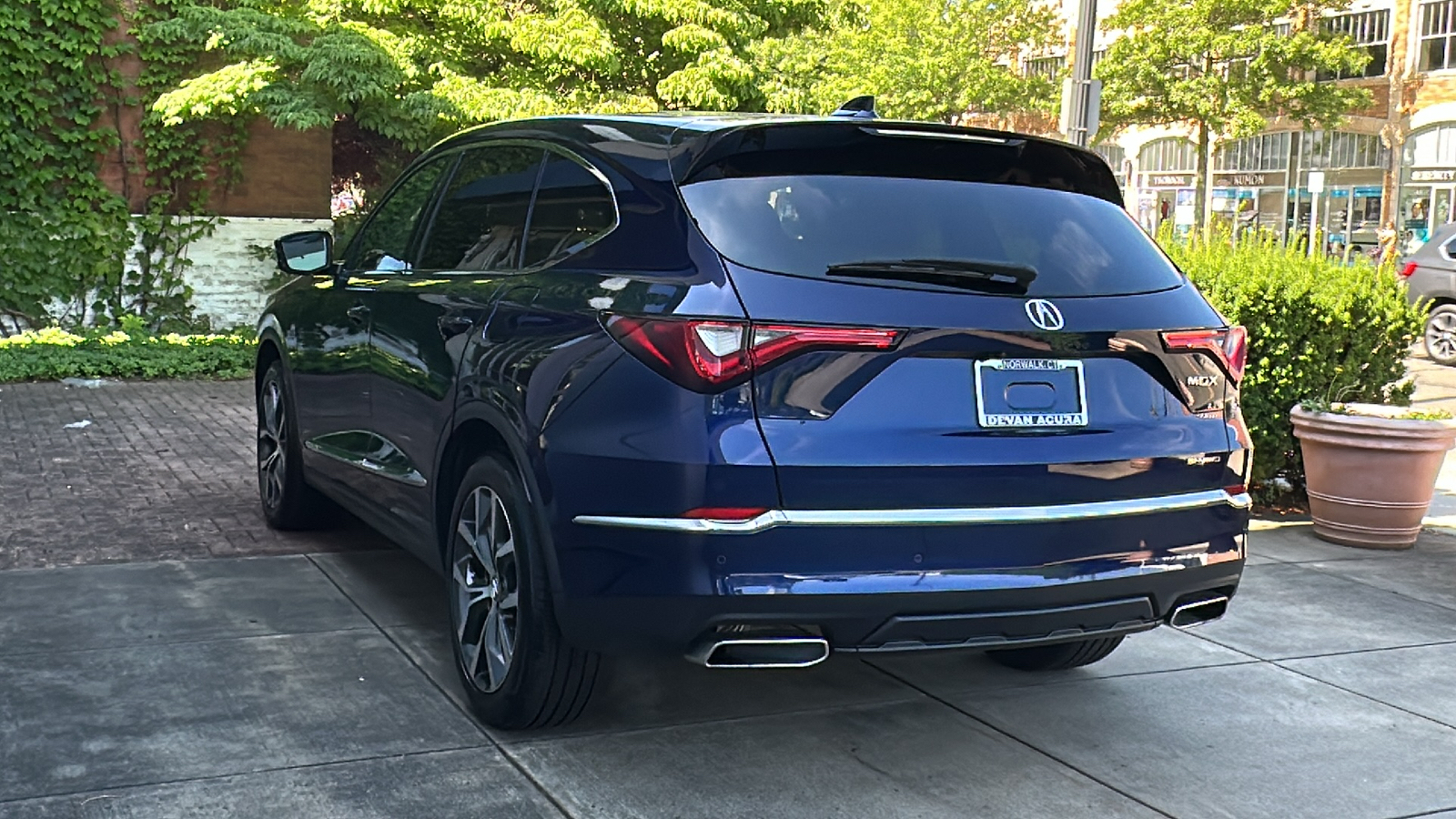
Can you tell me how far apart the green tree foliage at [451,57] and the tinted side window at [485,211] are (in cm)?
989

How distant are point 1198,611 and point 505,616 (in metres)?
1.92

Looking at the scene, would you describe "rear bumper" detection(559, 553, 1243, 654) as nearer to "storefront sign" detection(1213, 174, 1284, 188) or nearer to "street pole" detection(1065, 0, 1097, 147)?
"street pole" detection(1065, 0, 1097, 147)

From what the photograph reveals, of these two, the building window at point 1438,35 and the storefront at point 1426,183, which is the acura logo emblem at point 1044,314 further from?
the building window at point 1438,35

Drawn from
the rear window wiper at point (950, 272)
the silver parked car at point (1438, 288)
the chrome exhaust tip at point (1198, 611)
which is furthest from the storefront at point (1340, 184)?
the rear window wiper at point (950, 272)

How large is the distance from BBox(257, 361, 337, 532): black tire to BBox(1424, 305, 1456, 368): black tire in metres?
16.3

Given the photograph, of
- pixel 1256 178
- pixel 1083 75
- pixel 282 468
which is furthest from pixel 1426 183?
pixel 282 468

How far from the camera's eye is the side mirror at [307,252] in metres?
5.98

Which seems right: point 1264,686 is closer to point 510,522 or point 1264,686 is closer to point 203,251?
point 510,522

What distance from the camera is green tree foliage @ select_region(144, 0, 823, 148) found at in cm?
1479

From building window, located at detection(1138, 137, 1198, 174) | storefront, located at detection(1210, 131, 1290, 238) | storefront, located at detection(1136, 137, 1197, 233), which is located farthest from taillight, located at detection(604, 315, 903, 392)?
building window, located at detection(1138, 137, 1198, 174)

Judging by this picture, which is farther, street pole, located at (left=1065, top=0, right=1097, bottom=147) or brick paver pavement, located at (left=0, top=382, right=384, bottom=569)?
street pole, located at (left=1065, top=0, right=1097, bottom=147)

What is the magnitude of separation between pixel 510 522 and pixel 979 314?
4.52 feet

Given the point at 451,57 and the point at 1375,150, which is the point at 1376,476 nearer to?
the point at 451,57

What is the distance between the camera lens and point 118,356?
13.4 m
